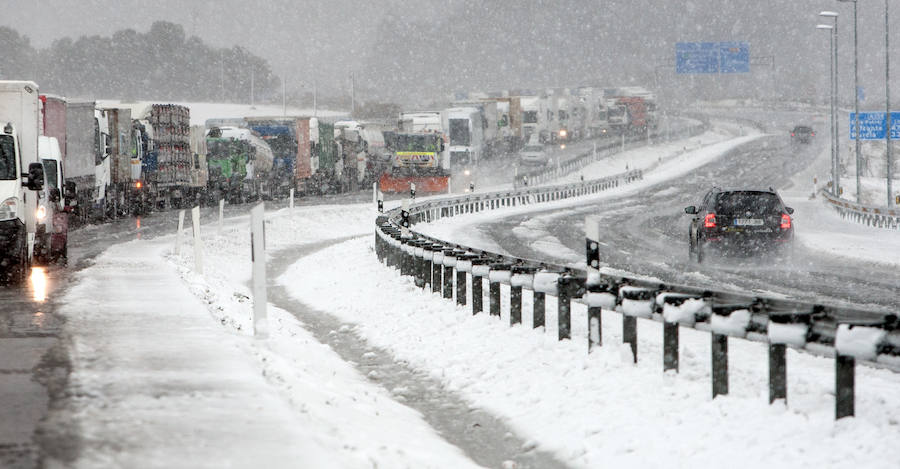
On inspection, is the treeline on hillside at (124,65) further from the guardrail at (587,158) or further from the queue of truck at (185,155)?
the queue of truck at (185,155)

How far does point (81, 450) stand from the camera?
634 centimetres

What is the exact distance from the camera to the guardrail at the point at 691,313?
7.16 m

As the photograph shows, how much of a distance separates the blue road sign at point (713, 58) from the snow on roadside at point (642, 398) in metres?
101

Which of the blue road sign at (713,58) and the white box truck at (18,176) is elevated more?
the blue road sign at (713,58)

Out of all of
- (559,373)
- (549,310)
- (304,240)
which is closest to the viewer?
(559,373)

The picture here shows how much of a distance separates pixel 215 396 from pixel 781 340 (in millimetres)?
3733

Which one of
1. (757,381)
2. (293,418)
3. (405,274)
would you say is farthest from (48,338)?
(405,274)

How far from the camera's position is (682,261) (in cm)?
2375

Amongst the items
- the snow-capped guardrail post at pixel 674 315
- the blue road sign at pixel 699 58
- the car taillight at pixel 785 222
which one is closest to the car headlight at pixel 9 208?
the snow-capped guardrail post at pixel 674 315

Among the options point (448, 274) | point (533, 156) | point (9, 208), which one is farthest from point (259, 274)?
point (533, 156)

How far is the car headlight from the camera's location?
16.7 m

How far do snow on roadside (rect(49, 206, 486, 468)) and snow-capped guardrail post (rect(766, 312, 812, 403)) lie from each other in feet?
6.93

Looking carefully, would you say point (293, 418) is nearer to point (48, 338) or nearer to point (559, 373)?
point (559, 373)

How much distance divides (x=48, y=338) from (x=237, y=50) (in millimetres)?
183249
